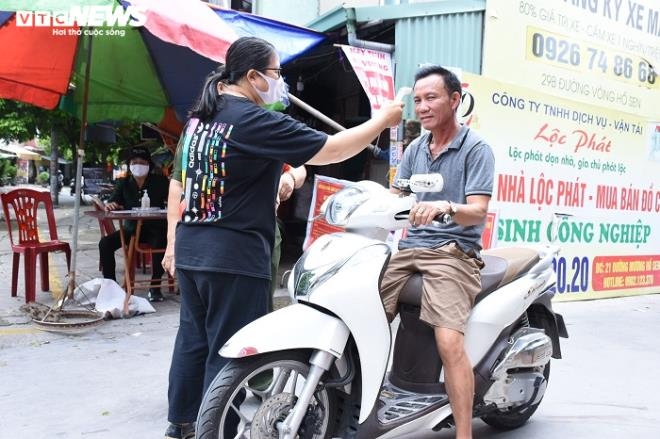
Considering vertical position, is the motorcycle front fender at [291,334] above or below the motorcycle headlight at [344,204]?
below

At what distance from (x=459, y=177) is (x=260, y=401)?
4.30 feet

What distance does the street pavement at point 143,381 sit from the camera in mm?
3480

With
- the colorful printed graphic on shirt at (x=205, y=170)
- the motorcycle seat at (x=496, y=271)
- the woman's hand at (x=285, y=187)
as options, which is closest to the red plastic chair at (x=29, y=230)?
the woman's hand at (x=285, y=187)

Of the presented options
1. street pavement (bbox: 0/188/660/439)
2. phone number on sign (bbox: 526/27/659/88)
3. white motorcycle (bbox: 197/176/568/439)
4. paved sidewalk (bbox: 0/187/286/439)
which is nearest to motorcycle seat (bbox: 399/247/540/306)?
white motorcycle (bbox: 197/176/568/439)

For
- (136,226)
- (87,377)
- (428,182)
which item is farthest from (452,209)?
(136,226)

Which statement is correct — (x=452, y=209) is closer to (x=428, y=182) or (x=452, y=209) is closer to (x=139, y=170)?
(x=428, y=182)

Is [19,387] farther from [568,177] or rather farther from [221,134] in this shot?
[568,177]

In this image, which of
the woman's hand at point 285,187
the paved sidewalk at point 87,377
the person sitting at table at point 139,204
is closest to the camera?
the woman's hand at point 285,187

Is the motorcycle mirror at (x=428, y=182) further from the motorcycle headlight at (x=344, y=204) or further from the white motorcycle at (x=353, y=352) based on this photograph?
the motorcycle headlight at (x=344, y=204)

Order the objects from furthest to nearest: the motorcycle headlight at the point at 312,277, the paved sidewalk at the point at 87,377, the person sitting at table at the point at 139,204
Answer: the person sitting at table at the point at 139,204 → the paved sidewalk at the point at 87,377 → the motorcycle headlight at the point at 312,277

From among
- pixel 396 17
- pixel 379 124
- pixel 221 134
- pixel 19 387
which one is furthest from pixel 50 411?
pixel 396 17

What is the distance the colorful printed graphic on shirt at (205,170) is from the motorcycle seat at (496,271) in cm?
92

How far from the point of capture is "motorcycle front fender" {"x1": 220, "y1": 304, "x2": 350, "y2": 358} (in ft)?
7.66

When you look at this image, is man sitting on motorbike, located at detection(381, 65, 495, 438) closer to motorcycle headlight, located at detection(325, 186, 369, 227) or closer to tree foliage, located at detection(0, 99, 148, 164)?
motorcycle headlight, located at detection(325, 186, 369, 227)
